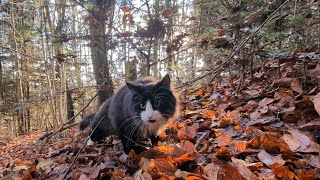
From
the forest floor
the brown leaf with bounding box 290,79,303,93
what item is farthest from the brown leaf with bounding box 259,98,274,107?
the brown leaf with bounding box 290,79,303,93

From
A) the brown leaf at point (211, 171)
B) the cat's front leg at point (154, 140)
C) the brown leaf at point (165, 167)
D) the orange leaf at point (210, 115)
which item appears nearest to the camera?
the brown leaf at point (211, 171)

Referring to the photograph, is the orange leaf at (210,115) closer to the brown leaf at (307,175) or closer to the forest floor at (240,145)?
the forest floor at (240,145)

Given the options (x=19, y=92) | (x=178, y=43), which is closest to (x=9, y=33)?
(x=19, y=92)

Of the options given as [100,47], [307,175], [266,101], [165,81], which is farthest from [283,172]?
[100,47]

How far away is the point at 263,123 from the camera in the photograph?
9.08 ft

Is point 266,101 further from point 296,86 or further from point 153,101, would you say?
point 153,101

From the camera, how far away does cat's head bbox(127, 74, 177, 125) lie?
286 centimetres

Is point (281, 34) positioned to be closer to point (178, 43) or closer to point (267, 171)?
point (178, 43)

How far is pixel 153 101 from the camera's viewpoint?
2928 millimetres

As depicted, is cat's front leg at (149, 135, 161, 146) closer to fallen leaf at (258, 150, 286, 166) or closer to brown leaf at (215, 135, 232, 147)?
brown leaf at (215, 135, 232, 147)

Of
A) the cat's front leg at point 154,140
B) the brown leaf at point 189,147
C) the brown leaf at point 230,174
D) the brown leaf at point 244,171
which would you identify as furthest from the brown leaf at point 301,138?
the cat's front leg at point 154,140

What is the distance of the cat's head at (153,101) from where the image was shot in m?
2.86

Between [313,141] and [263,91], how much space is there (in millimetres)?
1729

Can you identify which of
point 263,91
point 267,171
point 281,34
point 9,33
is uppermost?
point 9,33
